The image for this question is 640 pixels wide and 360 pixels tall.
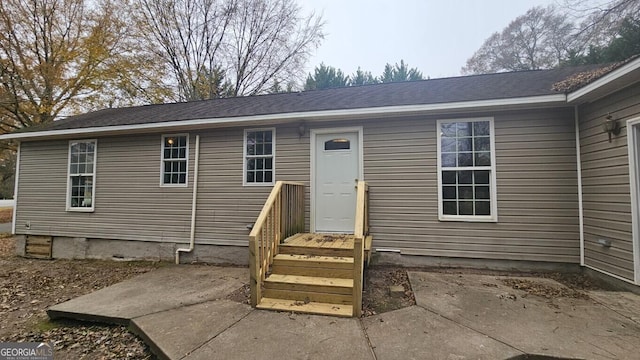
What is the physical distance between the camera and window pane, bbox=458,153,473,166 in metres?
4.82

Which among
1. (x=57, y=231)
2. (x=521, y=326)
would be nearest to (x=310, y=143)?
(x=521, y=326)

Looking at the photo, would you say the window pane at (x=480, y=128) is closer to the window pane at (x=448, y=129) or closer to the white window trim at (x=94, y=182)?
the window pane at (x=448, y=129)

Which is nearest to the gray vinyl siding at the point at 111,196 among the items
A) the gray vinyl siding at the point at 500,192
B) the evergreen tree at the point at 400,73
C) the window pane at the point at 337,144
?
the window pane at the point at 337,144

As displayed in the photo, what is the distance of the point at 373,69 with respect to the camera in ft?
67.1

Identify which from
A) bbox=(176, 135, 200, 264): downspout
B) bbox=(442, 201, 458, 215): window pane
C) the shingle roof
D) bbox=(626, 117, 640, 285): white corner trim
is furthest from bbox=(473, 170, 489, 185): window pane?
bbox=(176, 135, 200, 264): downspout

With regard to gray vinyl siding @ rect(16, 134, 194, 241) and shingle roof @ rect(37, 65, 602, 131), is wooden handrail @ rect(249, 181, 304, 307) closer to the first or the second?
shingle roof @ rect(37, 65, 602, 131)

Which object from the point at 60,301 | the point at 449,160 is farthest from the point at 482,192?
the point at 60,301

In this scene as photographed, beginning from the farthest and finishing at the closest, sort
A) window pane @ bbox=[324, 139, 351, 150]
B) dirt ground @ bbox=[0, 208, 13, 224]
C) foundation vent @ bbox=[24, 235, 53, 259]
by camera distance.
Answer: dirt ground @ bbox=[0, 208, 13, 224]
foundation vent @ bbox=[24, 235, 53, 259]
window pane @ bbox=[324, 139, 351, 150]

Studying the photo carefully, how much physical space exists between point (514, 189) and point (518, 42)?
16579 millimetres

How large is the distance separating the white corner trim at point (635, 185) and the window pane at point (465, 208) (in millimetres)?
1879

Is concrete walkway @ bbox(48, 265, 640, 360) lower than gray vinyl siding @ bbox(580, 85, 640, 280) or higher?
lower

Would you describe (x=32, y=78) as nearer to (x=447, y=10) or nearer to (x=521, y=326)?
(x=521, y=326)

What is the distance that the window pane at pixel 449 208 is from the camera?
15.9 ft

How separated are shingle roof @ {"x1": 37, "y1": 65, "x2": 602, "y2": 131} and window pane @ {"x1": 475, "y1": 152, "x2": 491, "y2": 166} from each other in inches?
37.4
